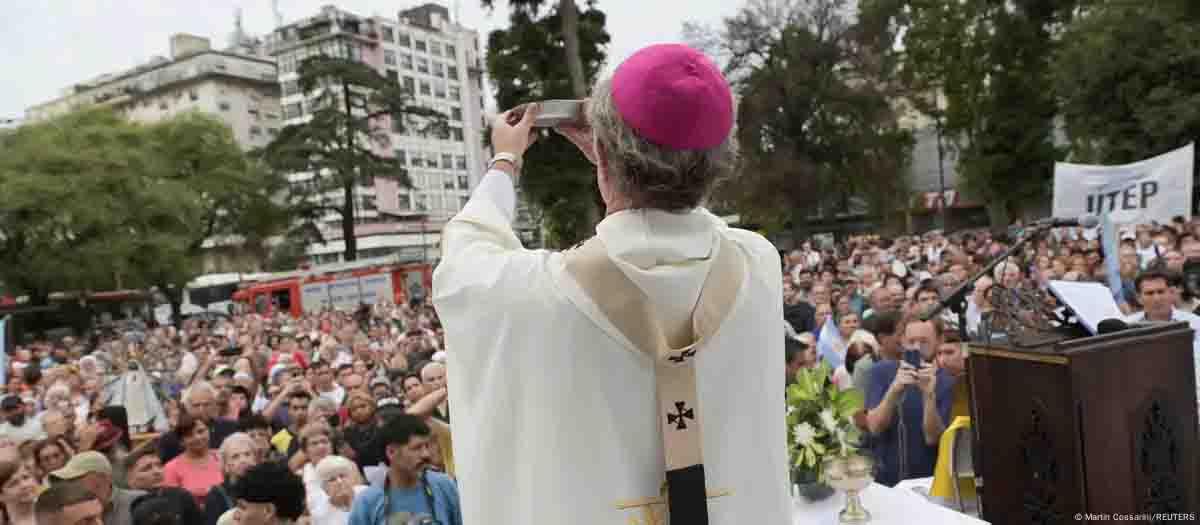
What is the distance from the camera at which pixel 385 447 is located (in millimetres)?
4387

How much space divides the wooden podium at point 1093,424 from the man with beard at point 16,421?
26.2ft

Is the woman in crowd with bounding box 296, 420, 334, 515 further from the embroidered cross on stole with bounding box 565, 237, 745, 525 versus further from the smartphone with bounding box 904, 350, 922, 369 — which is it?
the embroidered cross on stole with bounding box 565, 237, 745, 525

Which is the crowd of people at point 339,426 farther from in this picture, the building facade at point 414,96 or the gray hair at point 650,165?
the building facade at point 414,96

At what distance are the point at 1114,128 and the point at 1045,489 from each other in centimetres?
2707

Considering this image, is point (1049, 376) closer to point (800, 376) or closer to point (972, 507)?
point (800, 376)

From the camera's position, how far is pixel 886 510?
11.1 ft

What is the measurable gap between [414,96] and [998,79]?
43.7 meters

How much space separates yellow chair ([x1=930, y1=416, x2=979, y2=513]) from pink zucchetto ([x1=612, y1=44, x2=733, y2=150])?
256 centimetres

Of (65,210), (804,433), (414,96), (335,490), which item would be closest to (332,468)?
(335,490)

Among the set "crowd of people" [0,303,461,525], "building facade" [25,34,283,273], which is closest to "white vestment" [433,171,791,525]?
"crowd of people" [0,303,461,525]

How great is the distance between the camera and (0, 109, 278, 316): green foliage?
3303 cm

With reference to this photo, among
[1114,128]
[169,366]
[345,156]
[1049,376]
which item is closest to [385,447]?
[1049,376]

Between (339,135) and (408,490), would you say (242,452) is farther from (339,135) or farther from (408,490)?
(339,135)

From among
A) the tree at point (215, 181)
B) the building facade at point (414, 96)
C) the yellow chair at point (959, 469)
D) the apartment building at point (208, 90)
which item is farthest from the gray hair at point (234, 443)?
the apartment building at point (208, 90)
